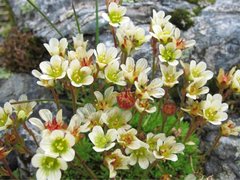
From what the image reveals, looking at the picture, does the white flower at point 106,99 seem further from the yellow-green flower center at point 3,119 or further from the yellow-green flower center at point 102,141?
the yellow-green flower center at point 3,119

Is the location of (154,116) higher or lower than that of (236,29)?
lower

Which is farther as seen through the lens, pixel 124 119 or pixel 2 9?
pixel 2 9

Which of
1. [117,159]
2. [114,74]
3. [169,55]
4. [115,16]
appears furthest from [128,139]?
[115,16]

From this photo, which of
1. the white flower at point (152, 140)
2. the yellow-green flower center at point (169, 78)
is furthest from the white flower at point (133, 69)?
the white flower at point (152, 140)

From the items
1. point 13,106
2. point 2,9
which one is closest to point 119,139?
point 13,106

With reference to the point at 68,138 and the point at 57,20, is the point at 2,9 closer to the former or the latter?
the point at 57,20

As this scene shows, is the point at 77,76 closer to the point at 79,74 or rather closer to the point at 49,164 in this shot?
the point at 79,74

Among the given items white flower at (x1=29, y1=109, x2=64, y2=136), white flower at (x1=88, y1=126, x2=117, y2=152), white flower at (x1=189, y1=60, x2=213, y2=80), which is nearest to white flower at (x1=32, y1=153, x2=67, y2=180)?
white flower at (x1=29, y1=109, x2=64, y2=136)
